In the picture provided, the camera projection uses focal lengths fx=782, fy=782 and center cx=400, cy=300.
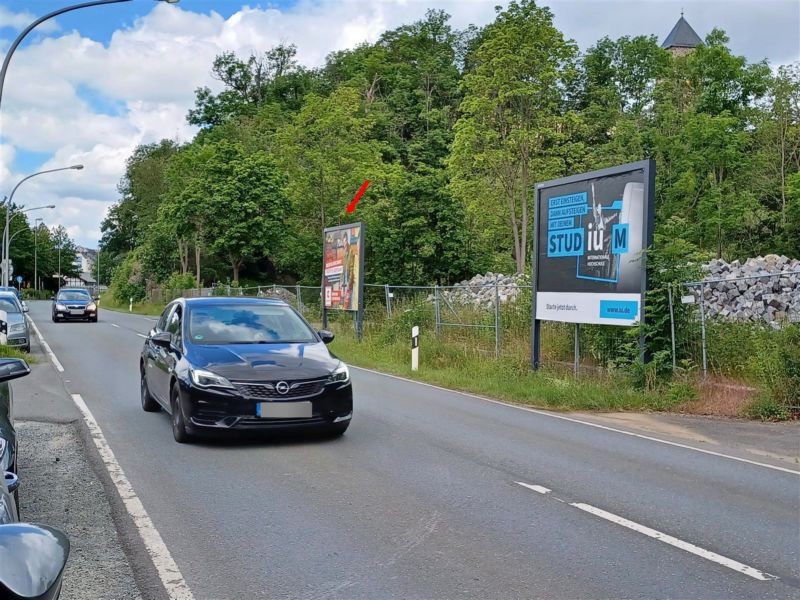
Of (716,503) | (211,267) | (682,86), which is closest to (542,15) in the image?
(682,86)

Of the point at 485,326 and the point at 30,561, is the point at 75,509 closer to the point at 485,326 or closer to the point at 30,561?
the point at 30,561

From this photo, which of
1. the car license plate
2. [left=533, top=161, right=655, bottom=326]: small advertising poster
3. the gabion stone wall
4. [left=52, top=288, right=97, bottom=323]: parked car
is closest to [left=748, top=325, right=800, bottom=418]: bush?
[left=533, top=161, right=655, bottom=326]: small advertising poster

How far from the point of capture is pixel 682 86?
50.6 metres

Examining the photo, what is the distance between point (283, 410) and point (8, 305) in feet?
50.1

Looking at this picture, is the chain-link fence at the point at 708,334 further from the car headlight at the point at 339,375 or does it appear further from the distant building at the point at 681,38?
the distant building at the point at 681,38

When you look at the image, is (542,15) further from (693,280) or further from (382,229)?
(693,280)

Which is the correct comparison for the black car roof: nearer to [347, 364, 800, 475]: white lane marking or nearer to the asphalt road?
the asphalt road

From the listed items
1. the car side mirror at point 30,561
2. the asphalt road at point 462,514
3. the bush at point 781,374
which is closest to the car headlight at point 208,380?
the asphalt road at point 462,514

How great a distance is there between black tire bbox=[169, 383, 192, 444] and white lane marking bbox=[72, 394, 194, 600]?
697mm

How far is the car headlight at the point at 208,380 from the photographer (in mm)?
7891

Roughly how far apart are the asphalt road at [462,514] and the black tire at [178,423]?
17 centimetres

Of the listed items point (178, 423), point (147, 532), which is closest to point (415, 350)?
point (178, 423)

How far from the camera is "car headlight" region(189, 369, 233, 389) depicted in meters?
7.89

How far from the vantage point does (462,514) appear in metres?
5.84
